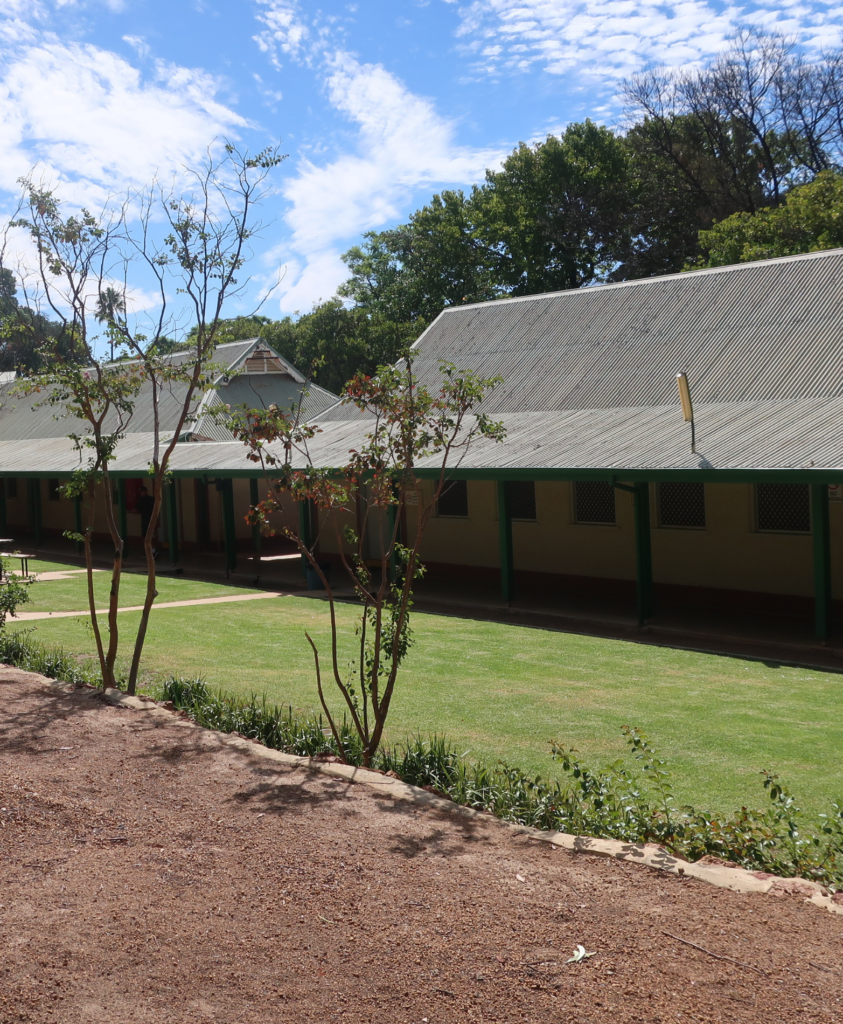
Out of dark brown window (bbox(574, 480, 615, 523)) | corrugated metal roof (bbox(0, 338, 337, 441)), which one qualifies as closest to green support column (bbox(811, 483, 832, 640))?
dark brown window (bbox(574, 480, 615, 523))

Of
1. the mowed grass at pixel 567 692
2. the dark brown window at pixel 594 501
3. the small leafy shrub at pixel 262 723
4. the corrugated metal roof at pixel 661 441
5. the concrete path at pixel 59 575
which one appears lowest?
the mowed grass at pixel 567 692

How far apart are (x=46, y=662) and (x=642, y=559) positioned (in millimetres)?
7751

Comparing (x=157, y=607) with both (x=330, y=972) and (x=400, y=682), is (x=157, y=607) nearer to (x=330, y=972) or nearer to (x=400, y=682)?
(x=400, y=682)

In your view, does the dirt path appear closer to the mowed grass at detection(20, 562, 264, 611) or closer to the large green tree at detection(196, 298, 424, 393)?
the mowed grass at detection(20, 562, 264, 611)

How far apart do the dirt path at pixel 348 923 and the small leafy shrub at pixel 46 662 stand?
147 inches

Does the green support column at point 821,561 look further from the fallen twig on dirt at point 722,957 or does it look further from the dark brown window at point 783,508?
the fallen twig on dirt at point 722,957

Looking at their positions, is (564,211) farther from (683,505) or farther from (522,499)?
(683,505)

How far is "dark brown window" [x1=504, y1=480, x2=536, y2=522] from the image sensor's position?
59.8ft

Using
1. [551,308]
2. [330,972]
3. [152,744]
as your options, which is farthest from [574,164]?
[330,972]

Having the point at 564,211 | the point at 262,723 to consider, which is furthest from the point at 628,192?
the point at 262,723

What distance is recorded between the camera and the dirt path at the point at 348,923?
3725mm

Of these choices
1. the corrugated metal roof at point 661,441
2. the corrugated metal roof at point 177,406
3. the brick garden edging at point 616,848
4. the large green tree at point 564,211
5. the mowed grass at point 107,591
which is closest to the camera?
the brick garden edging at point 616,848

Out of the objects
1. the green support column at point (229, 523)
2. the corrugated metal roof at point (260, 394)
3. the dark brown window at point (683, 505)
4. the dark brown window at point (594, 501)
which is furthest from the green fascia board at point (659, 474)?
the corrugated metal roof at point (260, 394)

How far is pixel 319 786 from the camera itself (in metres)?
6.48
